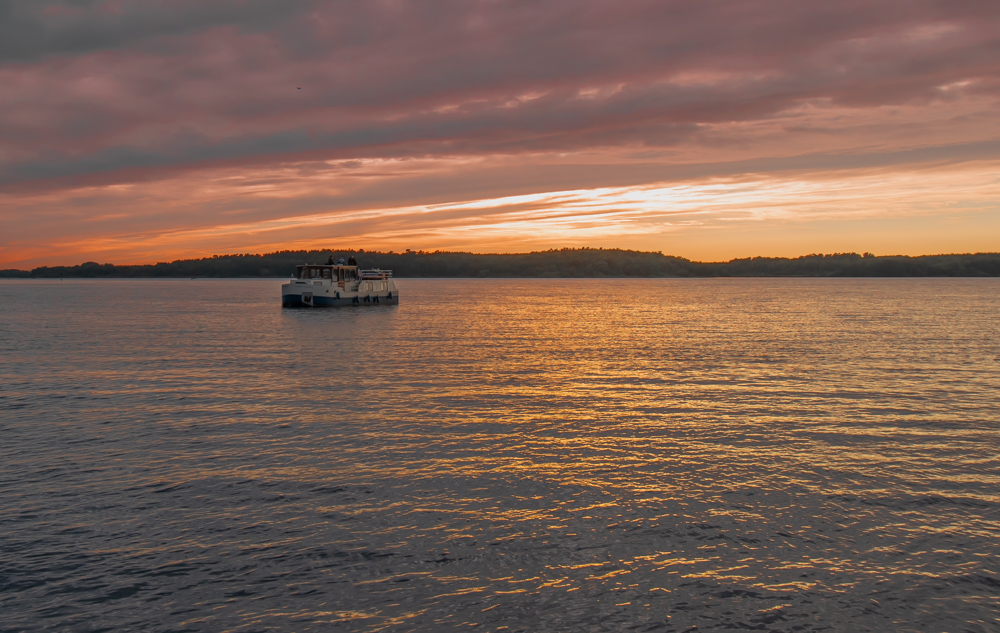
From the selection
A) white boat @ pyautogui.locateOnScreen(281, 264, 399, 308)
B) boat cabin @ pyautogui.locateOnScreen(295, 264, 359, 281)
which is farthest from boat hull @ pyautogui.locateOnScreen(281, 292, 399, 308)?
boat cabin @ pyautogui.locateOnScreen(295, 264, 359, 281)

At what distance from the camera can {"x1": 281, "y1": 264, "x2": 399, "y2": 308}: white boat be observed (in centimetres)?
9312

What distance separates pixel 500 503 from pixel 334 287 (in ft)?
Result: 279

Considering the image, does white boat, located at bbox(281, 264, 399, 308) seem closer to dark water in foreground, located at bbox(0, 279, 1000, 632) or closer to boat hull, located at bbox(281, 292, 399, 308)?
boat hull, located at bbox(281, 292, 399, 308)

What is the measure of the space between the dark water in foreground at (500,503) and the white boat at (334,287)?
203 feet

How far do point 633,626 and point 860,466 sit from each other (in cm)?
1018

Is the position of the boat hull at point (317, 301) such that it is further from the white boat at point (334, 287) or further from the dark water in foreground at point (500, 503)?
the dark water in foreground at point (500, 503)

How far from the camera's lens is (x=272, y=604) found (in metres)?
9.40

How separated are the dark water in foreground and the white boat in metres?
61.8

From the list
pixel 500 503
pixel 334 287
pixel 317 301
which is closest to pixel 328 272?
pixel 334 287

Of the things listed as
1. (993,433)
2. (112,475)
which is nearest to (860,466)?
(993,433)

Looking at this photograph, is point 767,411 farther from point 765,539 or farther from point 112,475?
point 112,475

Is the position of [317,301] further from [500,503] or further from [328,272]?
[500,503]

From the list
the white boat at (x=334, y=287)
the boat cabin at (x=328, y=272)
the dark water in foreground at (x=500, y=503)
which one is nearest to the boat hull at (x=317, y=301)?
the white boat at (x=334, y=287)

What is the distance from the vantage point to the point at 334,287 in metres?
94.9
